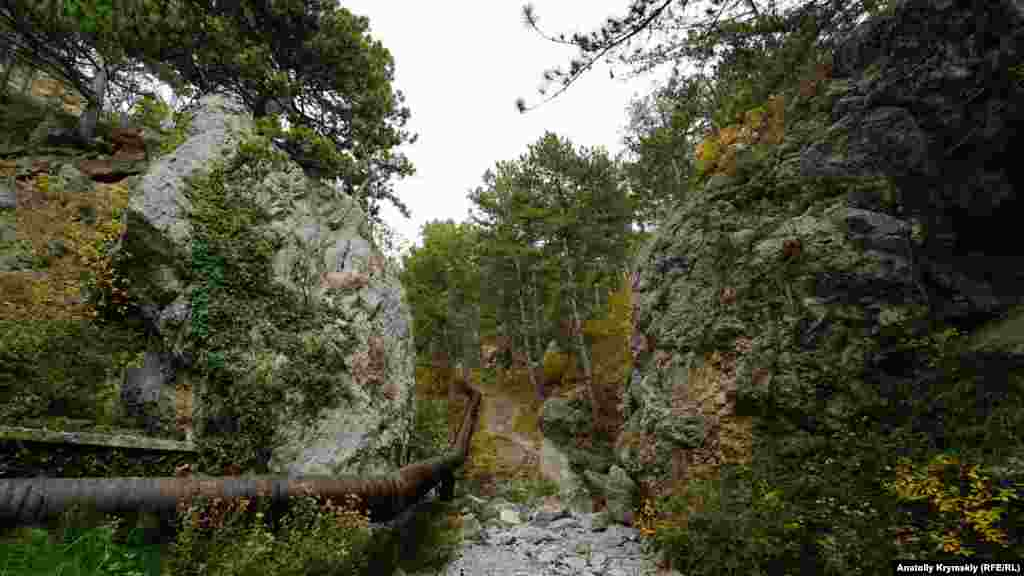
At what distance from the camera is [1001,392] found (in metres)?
5.22

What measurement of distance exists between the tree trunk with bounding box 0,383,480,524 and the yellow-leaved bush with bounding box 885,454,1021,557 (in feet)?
23.7

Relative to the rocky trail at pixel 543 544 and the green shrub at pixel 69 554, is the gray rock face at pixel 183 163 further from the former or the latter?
the rocky trail at pixel 543 544

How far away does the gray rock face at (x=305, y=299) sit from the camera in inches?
294

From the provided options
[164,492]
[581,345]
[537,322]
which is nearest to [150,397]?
A: [164,492]

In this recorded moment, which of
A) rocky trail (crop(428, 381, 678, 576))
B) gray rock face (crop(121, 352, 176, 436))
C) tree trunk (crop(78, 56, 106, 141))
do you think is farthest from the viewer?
tree trunk (crop(78, 56, 106, 141))

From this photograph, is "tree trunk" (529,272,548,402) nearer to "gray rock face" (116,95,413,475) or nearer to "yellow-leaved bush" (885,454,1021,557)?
"gray rock face" (116,95,413,475)

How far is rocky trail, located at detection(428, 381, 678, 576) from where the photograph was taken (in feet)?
20.2

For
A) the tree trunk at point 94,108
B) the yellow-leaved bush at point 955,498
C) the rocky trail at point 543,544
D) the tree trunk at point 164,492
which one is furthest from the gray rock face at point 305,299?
the yellow-leaved bush at point 955,498

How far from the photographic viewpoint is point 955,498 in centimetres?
451

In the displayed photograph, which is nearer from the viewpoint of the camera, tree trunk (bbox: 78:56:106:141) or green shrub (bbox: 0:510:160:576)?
green shrub (bbox: 0:510:160:576)

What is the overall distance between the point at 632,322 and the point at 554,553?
21.0 ft

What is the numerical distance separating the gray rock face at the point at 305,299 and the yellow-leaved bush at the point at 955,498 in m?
9.02

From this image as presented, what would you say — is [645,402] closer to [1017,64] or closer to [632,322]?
[632,322]

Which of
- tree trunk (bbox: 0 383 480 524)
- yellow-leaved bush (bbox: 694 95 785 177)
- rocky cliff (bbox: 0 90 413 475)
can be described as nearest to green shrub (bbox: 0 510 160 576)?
tree trunk (bbox: 0 383 480 524)
